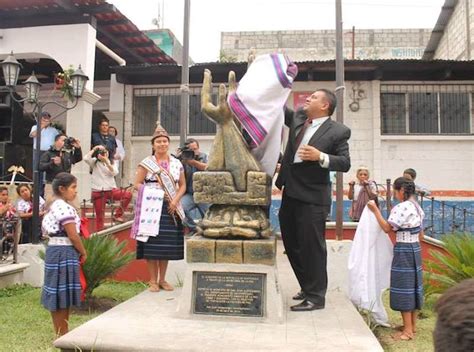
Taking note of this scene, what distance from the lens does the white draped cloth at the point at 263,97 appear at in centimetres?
378

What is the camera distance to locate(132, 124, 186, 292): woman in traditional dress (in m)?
4.56

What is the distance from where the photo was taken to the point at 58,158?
22.6ft

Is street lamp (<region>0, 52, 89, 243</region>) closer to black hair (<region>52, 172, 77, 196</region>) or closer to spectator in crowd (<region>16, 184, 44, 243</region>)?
spectator in crowd (<region>16, 184, 44, 243</region>)

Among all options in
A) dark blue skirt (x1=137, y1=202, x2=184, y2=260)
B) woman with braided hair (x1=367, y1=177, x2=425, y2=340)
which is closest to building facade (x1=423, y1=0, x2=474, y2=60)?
woman with braided hair (x1=367, y1=177, x2=425, y2=340)

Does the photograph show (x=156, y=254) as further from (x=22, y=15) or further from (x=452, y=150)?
(x=452, y=150)

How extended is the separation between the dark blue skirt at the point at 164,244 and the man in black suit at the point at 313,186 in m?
1.25

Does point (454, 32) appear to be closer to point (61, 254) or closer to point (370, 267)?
point (370, 267)

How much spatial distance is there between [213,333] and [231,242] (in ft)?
2.42

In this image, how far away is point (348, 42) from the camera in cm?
2138

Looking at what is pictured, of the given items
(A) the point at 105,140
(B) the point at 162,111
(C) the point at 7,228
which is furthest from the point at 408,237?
(B) the point at 162,111

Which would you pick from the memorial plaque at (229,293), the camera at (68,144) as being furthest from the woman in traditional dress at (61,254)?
the camera at (68,144)

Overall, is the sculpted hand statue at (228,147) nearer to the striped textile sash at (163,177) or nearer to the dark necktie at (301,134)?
the dark necktie at (301,134)

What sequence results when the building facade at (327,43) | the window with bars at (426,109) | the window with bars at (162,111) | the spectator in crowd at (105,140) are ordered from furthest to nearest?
the building facade at (327,43) → the window with bars at (162,111) → the window with bars at (426,109) → the spectator in crowd at (105,140)

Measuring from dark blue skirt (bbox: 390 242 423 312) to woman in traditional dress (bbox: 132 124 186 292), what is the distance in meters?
2.10
